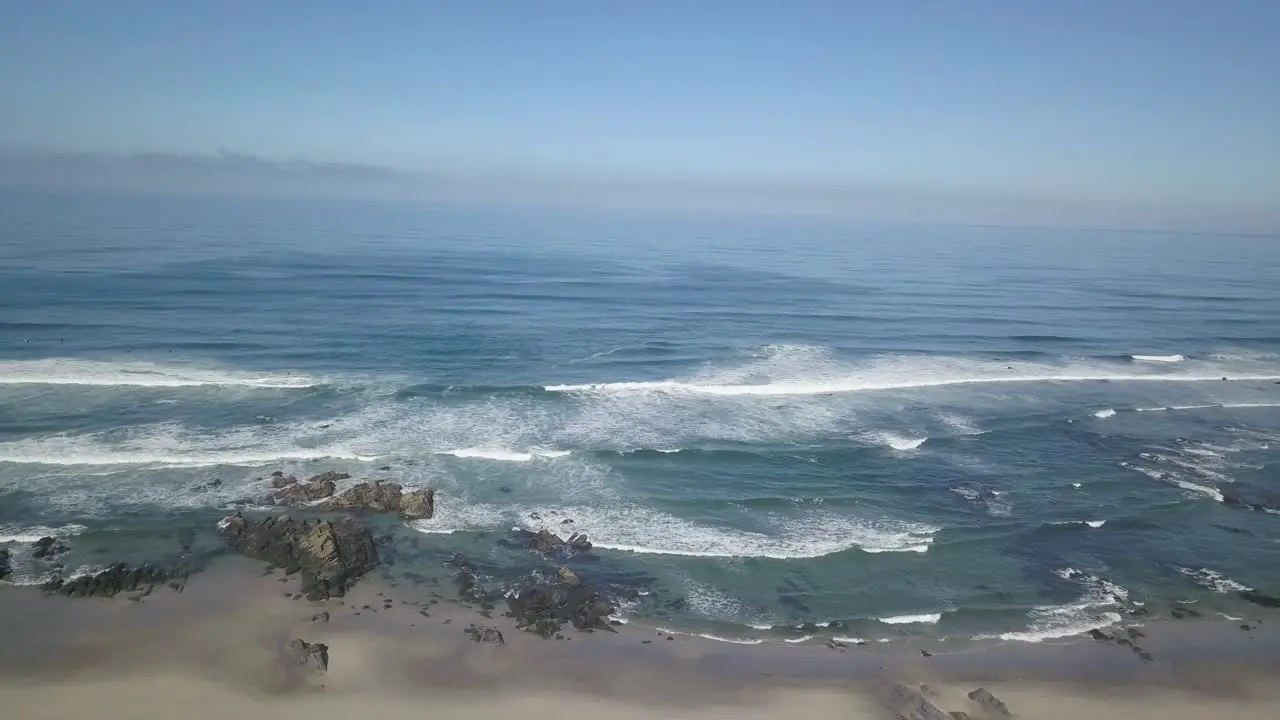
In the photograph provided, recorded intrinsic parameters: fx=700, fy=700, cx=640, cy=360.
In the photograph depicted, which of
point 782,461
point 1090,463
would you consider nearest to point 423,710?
point 782,461

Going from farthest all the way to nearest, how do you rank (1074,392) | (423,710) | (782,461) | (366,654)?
(1074,392)
(782,461)
(366,654)
(423,710)

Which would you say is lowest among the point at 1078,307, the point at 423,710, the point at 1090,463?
the point at 423,710

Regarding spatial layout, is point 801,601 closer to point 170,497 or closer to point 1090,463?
point 1090,463

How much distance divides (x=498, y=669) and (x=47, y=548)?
11945 mm

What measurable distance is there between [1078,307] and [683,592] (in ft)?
166

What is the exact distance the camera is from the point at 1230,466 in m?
24.5

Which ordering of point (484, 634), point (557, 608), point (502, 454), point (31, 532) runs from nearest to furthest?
point (484, 634)
point (557, 608)
point (31, 532)
point (502, 454)

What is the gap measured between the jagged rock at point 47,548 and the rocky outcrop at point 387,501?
232 inches

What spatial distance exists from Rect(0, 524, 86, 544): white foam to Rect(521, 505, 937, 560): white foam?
1133 cm

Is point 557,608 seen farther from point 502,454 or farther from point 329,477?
point 329,477

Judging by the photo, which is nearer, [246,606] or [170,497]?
[246,606]

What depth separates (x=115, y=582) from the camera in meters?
15.7

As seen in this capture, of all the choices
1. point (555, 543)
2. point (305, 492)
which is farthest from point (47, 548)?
point (555, 543)

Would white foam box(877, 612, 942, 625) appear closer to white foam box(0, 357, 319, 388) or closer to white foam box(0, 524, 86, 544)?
white foam box(0, 524, 86, 544)
